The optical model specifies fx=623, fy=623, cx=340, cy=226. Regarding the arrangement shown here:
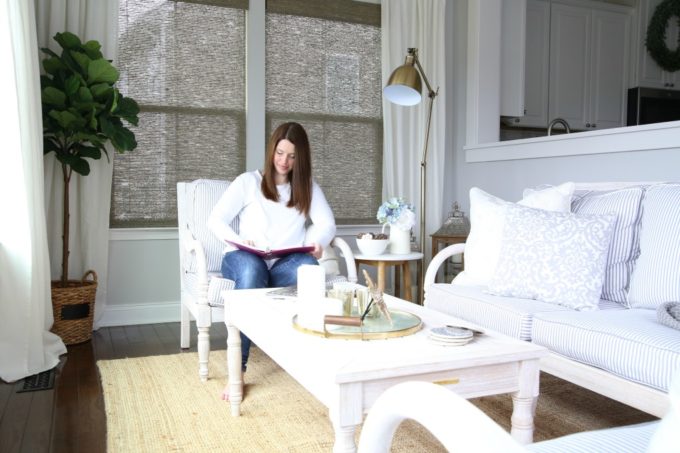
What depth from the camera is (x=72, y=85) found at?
10.6 ft

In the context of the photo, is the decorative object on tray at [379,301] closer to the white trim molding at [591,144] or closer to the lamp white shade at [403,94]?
the white trim molding at [591,144]

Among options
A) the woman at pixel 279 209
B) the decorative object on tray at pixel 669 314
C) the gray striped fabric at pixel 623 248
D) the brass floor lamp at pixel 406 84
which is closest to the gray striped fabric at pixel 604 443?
the decorative object on tray at pixel 669 314

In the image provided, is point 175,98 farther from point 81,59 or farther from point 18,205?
point 18,205

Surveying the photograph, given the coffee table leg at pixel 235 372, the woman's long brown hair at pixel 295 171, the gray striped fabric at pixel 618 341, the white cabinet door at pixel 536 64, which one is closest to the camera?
the gray striped fabric at pixel 618 341

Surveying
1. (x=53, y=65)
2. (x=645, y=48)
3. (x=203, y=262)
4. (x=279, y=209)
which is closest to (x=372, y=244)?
(x=279, y=209)

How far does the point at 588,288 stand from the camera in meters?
2.25

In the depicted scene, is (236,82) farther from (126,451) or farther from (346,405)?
(346,405)

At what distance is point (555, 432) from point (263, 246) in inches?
60.4

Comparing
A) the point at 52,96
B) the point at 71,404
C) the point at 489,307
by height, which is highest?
the point at 52,96

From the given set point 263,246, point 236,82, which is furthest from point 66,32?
point 263,246

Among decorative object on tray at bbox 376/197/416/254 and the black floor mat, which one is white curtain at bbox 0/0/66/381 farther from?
decorative object on tray at bbox 376/197/416/254

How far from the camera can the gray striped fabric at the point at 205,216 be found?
3.24 meters

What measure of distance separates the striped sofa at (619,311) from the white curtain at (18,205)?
5.96 ft

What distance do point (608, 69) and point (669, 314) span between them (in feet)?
12.6
